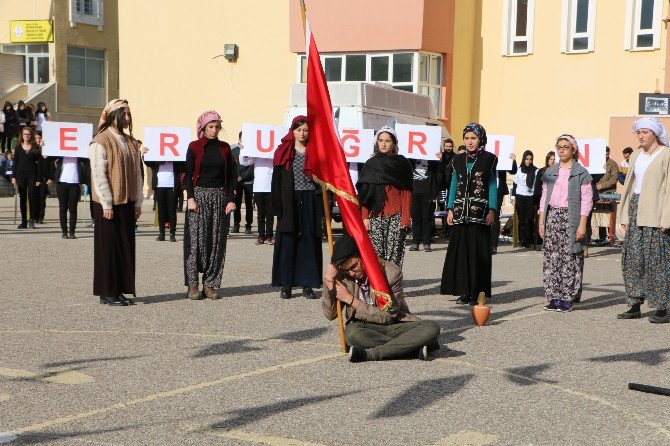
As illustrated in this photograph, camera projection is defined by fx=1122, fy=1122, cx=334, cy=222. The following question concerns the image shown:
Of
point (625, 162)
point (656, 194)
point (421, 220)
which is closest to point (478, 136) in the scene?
point (656, 194)

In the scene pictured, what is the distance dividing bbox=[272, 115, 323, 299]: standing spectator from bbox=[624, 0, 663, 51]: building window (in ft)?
69.8

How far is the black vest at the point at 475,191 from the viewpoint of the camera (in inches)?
460

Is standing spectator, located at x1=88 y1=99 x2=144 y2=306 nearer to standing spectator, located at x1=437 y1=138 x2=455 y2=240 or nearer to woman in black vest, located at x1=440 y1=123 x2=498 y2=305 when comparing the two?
woman in black vest, located at x1=440 y1=123 x2=498 y2=305

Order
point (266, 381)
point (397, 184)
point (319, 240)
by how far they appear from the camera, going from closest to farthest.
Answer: point (266, 381), point (397, 184), point (319, 240)

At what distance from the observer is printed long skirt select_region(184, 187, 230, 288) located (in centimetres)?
1175

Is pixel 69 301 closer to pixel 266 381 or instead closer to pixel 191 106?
pixel 266 381

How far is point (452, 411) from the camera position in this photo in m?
6.62

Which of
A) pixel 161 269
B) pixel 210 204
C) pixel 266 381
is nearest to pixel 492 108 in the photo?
pixel 161 269

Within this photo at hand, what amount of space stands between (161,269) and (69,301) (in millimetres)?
3291

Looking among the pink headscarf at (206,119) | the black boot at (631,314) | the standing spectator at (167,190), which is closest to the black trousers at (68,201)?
the standing spectator at (167,190)

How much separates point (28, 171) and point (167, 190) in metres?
3.57

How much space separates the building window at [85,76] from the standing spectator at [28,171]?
30899mm

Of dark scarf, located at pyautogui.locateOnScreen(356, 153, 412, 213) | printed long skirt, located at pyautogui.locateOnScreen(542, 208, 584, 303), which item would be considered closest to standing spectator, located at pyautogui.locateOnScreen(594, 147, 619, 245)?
printed long skirt, located at pyautogui.locateOnScreen(542, 208, 584, 303)

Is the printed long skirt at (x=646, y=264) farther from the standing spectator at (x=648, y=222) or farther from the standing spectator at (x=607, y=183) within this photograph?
the standing spectator at (x=607, y=183)
